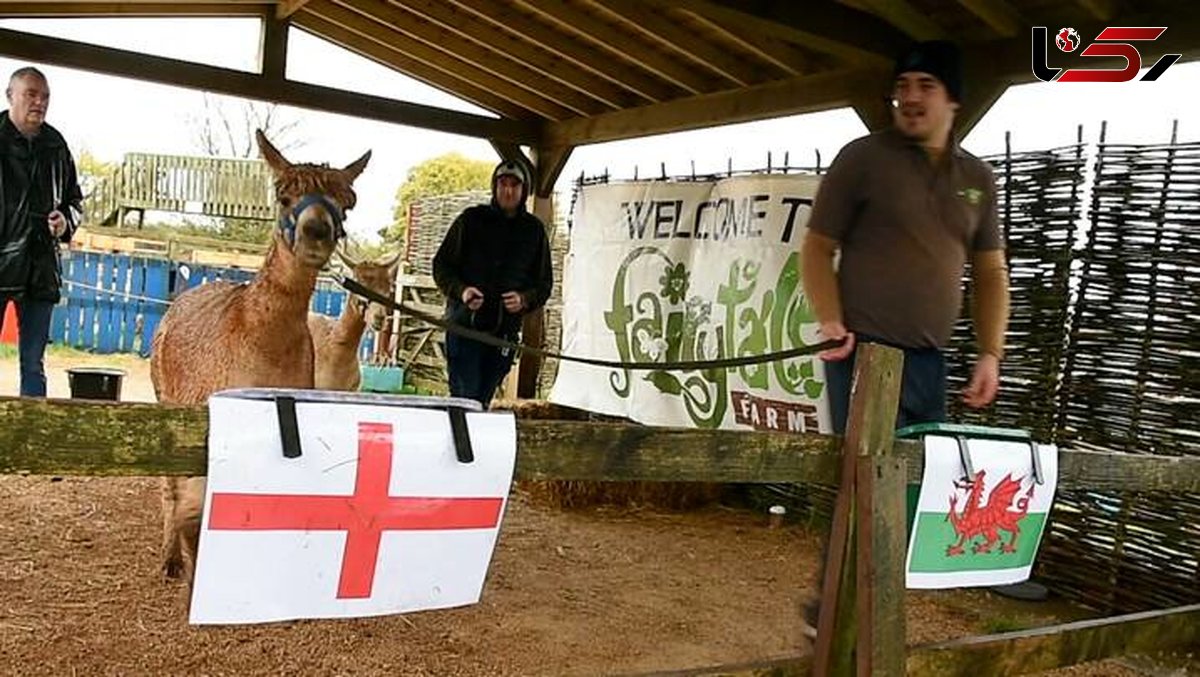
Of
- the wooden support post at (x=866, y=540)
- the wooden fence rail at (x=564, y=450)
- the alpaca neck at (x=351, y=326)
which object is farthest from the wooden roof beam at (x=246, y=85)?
the wooden support post at (x=866, y=540)

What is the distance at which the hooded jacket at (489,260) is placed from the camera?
5.59 metres

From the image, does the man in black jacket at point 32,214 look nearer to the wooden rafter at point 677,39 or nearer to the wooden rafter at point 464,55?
the wooden rafter at point 464,55

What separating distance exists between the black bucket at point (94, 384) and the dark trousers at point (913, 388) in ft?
16.7

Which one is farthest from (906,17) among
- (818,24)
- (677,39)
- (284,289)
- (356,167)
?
(284,289)

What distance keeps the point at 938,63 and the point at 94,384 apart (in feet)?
18.2

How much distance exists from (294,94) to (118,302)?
25.7 ft

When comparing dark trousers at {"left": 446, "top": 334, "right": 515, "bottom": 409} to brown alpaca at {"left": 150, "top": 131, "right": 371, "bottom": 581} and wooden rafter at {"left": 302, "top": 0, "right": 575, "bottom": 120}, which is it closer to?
brown alpaca at {"left": 150, "top": 131, "right": 371, "bottom": 581}

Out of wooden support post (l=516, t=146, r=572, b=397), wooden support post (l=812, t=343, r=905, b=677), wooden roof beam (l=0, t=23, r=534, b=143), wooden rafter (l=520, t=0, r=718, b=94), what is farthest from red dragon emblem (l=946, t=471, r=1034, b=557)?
wooden roof beam (l=0, t=23, r=534, b=143)

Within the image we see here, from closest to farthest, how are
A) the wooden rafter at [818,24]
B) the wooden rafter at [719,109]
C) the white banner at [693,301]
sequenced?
the wooden rafter at [818,24]
the wooden rafter at [719,109]
the white banner at [693,301]

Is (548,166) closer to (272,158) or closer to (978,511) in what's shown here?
(272,158)

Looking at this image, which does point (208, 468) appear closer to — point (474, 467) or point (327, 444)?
point (327, 444)

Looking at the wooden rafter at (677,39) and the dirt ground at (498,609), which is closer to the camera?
the dirt ground at (498,609)

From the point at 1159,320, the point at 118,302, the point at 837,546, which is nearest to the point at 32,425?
the point at 837,546

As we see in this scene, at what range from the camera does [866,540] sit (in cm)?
202
